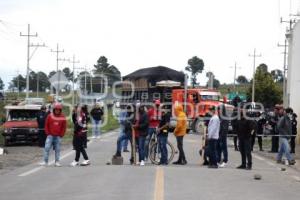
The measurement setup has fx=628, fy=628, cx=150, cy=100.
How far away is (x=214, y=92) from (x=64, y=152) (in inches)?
802

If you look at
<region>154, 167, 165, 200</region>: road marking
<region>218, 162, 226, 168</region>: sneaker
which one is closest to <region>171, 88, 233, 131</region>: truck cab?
<region>218, 162, 226, 168</region>: sneaker

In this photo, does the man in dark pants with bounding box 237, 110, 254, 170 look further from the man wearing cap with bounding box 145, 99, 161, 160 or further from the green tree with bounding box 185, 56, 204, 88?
the green tree with bounding box 185, 56, 204, 88

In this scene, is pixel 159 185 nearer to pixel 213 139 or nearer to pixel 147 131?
pixel 213 139

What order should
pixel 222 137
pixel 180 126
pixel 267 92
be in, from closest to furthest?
pixel 180 126 → pixel 222 137 → pixel 267 92

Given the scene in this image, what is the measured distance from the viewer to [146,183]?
1357 cm

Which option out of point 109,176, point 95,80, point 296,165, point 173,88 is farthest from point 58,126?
point 95,80

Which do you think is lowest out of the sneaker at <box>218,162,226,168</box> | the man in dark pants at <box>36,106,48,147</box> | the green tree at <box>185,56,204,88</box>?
the sneaker at <box>218,162,226,168</box>

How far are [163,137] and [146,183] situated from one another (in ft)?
16.1

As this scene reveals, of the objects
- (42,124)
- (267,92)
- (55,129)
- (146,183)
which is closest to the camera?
(146,183)

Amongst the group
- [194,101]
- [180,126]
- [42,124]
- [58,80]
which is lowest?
[42,124]

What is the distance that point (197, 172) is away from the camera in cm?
1627

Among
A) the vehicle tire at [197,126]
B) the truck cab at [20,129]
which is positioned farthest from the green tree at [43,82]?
the truck cab at [20,129]

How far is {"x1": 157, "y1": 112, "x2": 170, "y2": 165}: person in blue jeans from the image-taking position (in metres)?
18.3

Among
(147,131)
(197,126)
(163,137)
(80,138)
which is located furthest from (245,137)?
(197,126)
